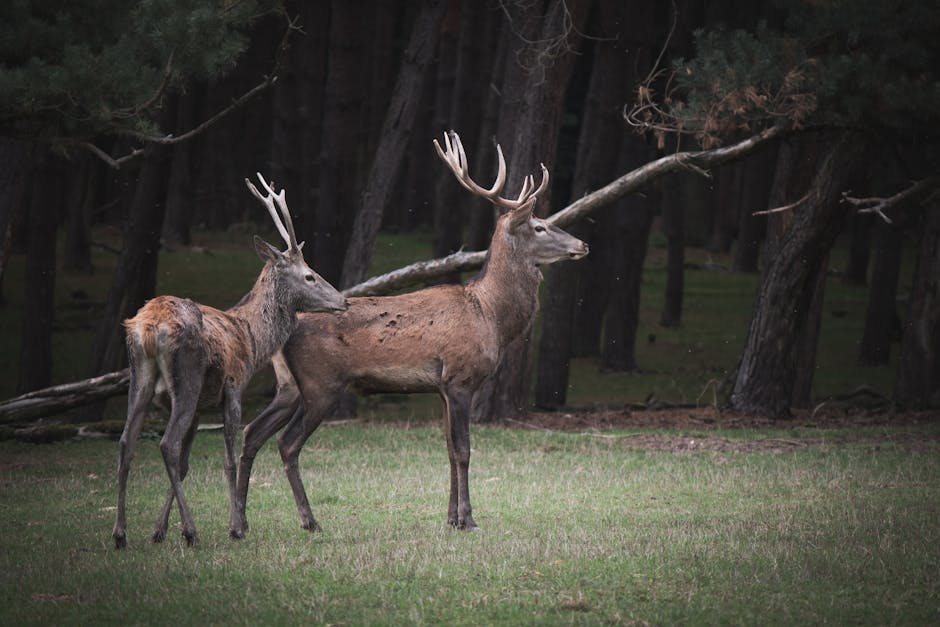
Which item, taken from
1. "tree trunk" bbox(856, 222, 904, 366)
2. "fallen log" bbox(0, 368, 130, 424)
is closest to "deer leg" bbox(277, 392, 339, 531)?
"fallen log" bbox(0, 368, 130, 424)

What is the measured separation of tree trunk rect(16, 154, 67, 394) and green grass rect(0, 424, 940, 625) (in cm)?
440

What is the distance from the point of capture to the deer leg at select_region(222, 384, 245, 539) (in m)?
8.74

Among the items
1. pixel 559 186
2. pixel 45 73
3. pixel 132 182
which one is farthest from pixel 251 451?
pixel 559 186

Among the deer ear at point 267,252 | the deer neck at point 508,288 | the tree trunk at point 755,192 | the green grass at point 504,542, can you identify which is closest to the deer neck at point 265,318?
the deer ear at point 267,252

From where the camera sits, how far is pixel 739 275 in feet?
114

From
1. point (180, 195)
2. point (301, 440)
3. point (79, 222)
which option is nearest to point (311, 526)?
point (301, 440)

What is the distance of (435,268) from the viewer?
15.2m

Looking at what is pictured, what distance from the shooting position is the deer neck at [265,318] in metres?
9.41

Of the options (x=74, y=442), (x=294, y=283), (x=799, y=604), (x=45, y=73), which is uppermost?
(x=45, y=73)

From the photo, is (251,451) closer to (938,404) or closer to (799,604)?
(799,604)

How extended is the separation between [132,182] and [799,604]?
19.9 metres

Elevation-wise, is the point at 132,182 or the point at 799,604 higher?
the point at 132,182

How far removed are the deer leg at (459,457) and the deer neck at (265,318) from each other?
53.2 inches

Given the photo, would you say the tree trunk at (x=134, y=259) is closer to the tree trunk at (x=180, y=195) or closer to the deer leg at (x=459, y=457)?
the tree trunk at (x=180, y=195)
